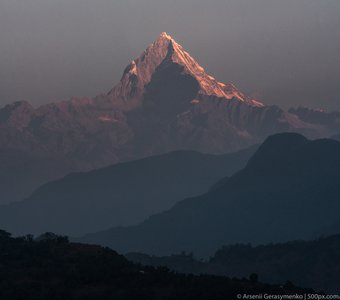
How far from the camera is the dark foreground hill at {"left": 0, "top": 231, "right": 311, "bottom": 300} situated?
166 meters

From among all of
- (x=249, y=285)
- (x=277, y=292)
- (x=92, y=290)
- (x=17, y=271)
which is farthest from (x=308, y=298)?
(x=17, y=271)

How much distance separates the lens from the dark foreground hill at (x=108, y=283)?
6521 inches

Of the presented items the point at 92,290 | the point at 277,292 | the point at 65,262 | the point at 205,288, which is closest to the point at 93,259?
the point at 65,262

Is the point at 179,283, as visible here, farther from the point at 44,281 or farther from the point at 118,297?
the point at 44,281

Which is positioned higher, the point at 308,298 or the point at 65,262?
the point at 65,262

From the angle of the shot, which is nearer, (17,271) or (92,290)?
(92,290)

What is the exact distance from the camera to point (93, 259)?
645ft

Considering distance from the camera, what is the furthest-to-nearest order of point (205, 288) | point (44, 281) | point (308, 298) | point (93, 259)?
point (93, 259), point (44, 281), point (205, 288), point (308, 298)

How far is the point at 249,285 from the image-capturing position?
168 metres

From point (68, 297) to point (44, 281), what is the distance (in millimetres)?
16085

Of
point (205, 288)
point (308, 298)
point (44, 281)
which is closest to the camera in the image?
point (308, 298)

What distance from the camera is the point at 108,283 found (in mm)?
179875

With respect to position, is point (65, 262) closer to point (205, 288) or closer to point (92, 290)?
point (92, 290)

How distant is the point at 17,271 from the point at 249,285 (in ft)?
179
